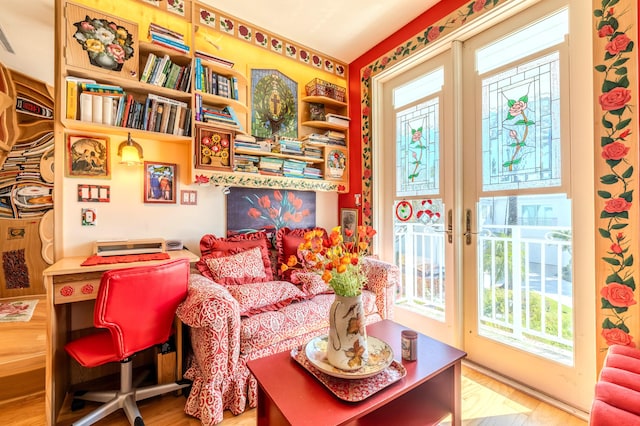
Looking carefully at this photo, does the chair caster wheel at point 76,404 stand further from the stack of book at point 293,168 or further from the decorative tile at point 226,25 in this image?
the decorative tile at point 226,25

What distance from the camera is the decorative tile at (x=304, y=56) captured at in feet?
9.45

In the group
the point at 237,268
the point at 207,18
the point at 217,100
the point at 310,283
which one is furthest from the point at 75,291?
the point at 207,18

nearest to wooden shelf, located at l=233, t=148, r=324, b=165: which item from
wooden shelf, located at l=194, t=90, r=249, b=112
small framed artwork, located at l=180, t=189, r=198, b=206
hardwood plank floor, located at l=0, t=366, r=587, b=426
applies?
wooden shelf, located at l=194, t=90, r=249, b=112

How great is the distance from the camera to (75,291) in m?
1.53

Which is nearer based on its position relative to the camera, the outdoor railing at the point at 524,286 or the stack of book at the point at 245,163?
the outdoor railing at the point at 524,286

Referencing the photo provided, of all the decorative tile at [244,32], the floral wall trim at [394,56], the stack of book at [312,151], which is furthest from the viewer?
the stack of book at [312,151]

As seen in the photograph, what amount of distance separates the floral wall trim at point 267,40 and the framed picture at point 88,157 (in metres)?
1.27

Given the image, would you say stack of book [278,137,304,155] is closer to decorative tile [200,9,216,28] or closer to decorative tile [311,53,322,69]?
decorative tile [311,53,322,69]

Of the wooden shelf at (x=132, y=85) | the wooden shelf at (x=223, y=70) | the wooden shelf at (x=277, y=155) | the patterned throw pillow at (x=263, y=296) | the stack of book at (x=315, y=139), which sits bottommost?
the patterned throw pillow at (x=263, y=296)

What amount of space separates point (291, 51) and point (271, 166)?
1229mm

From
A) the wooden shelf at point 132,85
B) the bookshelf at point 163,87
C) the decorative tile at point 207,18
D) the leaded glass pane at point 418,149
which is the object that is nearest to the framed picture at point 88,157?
the bookshelf at point 163,87

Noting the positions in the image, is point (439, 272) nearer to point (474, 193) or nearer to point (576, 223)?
point (474, 193)

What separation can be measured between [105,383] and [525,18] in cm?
378

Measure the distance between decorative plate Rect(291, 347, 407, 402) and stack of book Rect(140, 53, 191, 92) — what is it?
6.85 ft
